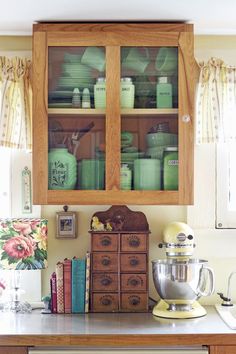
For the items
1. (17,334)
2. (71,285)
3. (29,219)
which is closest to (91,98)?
(29,219)

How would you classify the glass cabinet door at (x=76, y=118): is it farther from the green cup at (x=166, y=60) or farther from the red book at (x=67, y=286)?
the red book at (x=67, y=286)

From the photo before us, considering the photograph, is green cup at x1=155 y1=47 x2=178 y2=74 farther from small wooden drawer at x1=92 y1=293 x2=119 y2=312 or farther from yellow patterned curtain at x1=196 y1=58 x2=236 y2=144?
small wooden drawer at x1=92 y1=293 x2=119 y2=312

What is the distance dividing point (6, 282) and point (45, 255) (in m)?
0.25

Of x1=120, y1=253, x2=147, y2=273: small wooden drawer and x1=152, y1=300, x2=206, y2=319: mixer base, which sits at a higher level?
x1=120, y1=253, x2=147, y2=273: small wooden drawer

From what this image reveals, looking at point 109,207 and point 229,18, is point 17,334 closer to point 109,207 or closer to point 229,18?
point 109,207

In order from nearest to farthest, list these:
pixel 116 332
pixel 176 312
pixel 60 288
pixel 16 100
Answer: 1. pixel 116 332
2. pixel 176 312
3. pixel 60 288
4. pixel 16 100

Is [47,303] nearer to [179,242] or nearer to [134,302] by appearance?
[134,302]

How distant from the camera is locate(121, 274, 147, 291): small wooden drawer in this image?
2713 millimetres

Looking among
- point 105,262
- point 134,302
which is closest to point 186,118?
point 105,262

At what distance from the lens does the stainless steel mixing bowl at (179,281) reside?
101 inches

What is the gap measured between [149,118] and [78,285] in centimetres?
82

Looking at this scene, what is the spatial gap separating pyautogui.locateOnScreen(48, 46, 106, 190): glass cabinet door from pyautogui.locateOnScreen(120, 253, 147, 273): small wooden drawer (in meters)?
0.37

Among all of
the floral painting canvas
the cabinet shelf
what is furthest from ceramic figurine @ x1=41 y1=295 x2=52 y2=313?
the cabinet shelf

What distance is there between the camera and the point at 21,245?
2703mm
